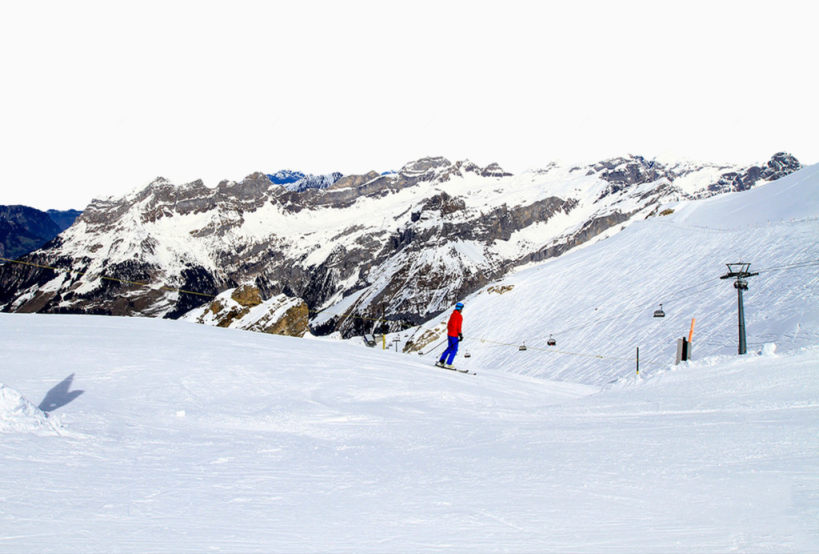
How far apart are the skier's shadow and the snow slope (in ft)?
54.0

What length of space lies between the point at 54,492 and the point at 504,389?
12.0 metres

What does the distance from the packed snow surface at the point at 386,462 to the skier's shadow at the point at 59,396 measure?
0.06m

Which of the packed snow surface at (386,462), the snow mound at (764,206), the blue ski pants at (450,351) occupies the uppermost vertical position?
the snow mound at (764,206)

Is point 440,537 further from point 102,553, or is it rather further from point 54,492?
point 54,492

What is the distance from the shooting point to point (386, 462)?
737cm

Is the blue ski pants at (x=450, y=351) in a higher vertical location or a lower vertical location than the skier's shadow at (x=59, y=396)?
lower

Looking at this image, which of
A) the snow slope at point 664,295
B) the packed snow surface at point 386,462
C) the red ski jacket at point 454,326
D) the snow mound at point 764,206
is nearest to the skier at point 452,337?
the red ski jacket at point 454,326

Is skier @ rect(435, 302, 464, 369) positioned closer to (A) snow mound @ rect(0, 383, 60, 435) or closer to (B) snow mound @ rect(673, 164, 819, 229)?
(A) snow mound @ rect(0, 383, 60, 435)

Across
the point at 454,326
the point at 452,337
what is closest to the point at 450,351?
the point at 452,337

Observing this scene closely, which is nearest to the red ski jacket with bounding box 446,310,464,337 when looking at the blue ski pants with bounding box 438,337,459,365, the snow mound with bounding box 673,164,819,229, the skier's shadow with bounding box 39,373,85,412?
the blue ski pants with bounding box 438,337,459,365

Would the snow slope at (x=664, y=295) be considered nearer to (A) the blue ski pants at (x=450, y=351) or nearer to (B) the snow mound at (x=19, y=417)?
(A) the blue ski pants at (x=450, y=351)

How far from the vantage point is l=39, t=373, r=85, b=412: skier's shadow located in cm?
923

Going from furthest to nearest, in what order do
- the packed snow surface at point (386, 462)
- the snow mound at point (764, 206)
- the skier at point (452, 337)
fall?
1. the snow mound at point (764, 206)
2. the skier at point (452, 337)
3. the packed snow surface at point (386, 462)

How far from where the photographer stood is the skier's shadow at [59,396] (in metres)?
9.23
